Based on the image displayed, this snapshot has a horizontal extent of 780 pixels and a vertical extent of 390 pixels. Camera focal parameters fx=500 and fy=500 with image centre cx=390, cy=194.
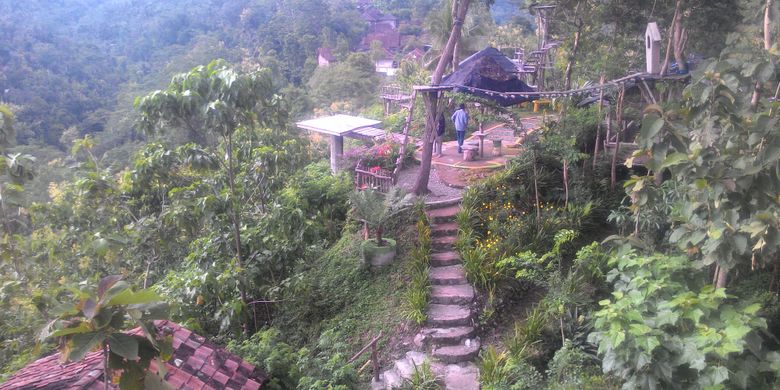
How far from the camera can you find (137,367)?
214 cm

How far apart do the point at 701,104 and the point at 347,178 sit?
674 cm

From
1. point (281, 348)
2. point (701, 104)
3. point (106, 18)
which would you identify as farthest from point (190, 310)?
point (106, 18)

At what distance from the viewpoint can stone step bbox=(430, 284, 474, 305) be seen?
679cm

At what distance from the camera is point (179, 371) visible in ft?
11.5

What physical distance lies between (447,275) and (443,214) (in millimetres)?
1503

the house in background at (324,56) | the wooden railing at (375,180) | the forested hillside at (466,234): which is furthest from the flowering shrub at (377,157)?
the house in background at (324,56)

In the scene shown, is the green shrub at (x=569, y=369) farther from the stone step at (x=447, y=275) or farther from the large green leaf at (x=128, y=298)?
the large green leaf at (x=128, y=298)

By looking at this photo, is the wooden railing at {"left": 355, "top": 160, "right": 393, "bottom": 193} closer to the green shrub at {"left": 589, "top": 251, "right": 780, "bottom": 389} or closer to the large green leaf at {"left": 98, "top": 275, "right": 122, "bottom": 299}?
the green shrub at {"left": 589, "top": 251, "right": 780, "bottom": 389}

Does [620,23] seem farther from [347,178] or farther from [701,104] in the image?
[701,104]

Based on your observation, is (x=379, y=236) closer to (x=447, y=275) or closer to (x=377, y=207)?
(x=377, y=207)

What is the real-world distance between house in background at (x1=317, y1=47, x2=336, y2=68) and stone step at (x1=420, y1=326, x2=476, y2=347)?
27920 mm

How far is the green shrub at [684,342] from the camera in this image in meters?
3.35

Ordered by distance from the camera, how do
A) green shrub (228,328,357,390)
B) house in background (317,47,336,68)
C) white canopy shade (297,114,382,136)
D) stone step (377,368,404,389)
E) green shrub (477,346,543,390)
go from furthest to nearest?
house in background (317,47,336,68), white canopy shade (297,114,382,136), stone step (377,368,404,389), green shrub (477,346,543,390), green shrub (228,328,357,390)

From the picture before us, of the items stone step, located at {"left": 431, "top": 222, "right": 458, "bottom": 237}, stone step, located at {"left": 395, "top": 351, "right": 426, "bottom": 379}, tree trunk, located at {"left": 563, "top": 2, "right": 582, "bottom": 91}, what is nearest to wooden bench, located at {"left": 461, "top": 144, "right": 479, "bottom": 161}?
tree trunk, located at {"left": 563, "top": 2, "right": 582, "bottom": 91}
